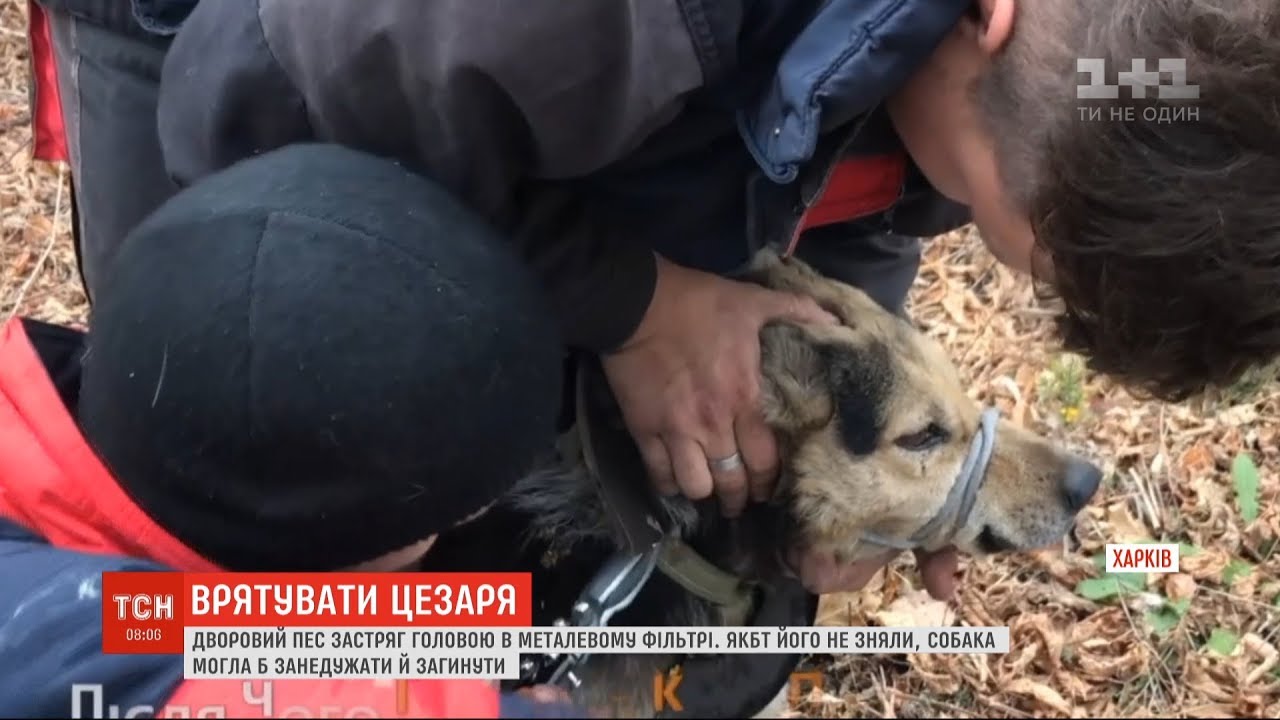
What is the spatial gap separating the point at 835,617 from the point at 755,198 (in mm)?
1191

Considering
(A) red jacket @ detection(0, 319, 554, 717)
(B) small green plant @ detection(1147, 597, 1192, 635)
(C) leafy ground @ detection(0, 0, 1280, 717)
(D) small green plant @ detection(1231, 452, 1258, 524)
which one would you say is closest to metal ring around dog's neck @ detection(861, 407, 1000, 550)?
(C) leafy ground @ detection(0, 0, 1280, 717)

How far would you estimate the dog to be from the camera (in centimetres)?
201

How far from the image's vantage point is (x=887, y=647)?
194 cm

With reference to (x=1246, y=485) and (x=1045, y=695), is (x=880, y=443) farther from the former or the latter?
(x=1246, y=485)

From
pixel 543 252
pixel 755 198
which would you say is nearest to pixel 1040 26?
pixel 755 198

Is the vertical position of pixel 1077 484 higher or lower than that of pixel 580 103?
lower

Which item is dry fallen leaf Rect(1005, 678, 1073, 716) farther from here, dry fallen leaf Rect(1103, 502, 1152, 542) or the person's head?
the person's head

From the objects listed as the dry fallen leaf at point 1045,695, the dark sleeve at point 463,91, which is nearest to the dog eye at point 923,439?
the dark sleeve at point 463,91

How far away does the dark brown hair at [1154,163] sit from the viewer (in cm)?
139

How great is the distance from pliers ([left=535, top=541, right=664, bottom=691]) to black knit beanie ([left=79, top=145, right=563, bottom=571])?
517 mm

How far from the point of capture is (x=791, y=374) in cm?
199
